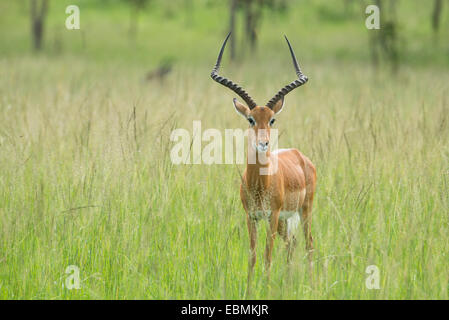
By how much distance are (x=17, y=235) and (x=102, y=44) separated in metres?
28.9

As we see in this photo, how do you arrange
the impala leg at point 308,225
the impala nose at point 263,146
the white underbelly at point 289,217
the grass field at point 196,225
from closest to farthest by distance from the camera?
the impala nose at point 263,146, the grass field at point 196,225, the white underbelly at point 289,217, the impala leg at point 308,225

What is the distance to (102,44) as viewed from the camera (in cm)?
3131

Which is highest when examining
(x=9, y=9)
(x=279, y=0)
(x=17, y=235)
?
(x=9, y=9)

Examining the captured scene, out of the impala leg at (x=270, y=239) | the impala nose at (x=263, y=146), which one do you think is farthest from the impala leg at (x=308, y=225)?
the impala nose at (x=263, y=146)

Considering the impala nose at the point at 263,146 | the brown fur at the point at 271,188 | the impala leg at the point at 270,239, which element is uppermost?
the impala nose at the point at 263,146

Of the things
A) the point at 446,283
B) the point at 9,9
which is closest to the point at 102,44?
the point at 9,9

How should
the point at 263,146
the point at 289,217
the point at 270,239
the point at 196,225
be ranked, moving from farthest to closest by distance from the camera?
the point at 196,225, the point at 289,217, the point at 270,239, the point at 263,146

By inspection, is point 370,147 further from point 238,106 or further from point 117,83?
point 117,83

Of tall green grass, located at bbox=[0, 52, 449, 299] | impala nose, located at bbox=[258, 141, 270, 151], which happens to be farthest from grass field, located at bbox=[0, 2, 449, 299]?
impala nose, located at bbox=[258, 141, 270, 151]

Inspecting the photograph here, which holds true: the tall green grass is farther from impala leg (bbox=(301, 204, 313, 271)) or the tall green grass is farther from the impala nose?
the impala nose

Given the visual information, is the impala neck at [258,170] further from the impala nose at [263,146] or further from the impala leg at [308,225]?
the impala leg at [308,225]

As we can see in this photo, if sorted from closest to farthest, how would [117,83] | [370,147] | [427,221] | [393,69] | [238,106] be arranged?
[238,106]
[427,221]
[370,147]
[117,83]
[393,69]

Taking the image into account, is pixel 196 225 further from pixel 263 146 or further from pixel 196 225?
pixel 263 146

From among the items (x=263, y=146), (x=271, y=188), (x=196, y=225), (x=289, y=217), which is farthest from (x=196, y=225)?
(x=263, y=146)
